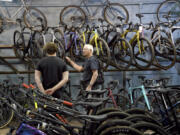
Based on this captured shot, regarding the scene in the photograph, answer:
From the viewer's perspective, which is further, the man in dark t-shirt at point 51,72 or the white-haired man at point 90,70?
the white-haired man at point 90,70

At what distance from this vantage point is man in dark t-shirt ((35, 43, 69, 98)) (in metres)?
3.15

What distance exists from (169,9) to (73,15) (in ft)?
10.2

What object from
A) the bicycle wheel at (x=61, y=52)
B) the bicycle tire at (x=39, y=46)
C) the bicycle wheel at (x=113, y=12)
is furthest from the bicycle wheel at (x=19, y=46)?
the bicycle wheel at (x=113, y=12)

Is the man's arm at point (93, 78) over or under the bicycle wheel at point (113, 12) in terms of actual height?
under

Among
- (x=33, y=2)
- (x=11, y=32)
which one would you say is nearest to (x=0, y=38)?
(x=11, y=32)

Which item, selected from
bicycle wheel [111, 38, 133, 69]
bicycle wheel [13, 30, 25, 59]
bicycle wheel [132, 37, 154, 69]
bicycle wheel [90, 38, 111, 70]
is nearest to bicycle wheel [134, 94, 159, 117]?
bicycle wheel [132, 37, 154, 69]

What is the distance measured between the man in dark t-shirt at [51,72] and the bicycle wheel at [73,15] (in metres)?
3.31

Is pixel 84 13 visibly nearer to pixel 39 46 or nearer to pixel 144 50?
pixel 39 46

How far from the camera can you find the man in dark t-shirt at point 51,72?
315 cm

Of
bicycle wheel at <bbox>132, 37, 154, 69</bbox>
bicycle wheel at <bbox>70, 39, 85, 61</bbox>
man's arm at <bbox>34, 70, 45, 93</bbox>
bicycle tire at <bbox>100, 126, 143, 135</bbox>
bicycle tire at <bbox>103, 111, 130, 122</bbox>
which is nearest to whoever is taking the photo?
bicycle tire at <bbox>100, 126, 143, 135</bbox>

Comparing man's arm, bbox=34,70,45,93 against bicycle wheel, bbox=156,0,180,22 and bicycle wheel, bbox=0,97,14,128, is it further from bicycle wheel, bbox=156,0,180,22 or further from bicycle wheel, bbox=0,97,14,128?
bicycle wheel, bbox=156,0,180,22

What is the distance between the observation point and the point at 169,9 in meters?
6.45

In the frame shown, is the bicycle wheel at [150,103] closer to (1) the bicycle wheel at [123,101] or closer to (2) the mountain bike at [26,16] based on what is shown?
(1) the bicycle wheel at [123,101]

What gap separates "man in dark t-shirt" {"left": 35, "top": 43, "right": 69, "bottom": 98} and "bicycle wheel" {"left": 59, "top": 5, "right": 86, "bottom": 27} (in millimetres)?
3312
